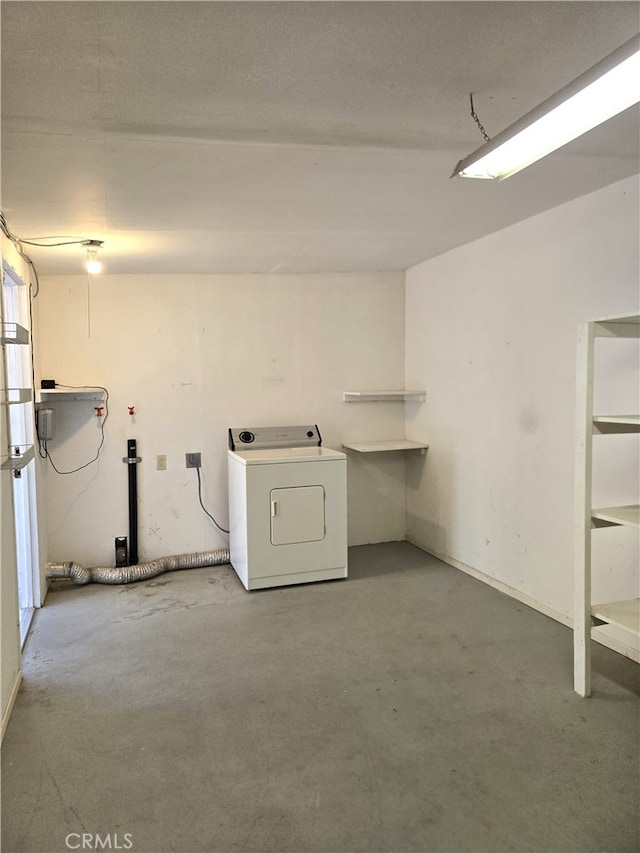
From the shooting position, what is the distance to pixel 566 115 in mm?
1621

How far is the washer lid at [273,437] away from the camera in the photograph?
14.2 feet

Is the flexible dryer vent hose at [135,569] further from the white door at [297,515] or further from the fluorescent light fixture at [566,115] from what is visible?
the fluorescent light fixture at [566,115]

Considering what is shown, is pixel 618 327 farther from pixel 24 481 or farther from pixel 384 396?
pixel 24 481

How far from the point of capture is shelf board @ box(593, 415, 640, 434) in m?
2.22

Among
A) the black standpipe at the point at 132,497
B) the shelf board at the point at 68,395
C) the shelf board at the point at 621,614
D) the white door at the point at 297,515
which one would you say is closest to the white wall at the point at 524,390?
the shelf board at the point at 621,614

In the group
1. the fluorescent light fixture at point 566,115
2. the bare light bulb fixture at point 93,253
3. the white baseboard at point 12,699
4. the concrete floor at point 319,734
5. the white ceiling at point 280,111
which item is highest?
the white ceiling at point 280,111

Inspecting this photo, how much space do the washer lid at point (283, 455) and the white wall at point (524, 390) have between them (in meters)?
0.92

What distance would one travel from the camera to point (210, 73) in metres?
1.58

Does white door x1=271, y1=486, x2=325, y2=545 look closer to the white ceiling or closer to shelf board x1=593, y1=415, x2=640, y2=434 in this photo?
the white ceiling

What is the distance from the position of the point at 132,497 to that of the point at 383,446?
1989mm

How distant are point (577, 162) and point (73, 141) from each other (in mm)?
2028

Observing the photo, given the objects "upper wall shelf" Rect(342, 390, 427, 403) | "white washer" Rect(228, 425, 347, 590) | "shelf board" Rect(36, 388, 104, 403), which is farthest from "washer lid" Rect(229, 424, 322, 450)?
"shelf board" Rect(36, 388, 104, 403)

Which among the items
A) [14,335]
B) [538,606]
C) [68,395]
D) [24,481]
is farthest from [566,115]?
[68,395]

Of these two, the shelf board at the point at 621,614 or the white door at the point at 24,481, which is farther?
the white door at the point at 24,481
